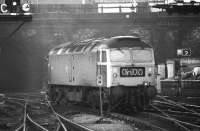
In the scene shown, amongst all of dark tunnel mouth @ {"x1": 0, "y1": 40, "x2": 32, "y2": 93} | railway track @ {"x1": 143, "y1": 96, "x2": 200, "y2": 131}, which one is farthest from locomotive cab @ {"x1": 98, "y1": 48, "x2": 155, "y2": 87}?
dark tunnel mouth @ {"x1": 0, "y1": 40, "x2": 32, "y2": 93}

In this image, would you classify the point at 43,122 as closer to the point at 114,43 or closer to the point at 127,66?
the point at 127,66

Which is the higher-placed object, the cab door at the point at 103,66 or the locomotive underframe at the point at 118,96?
the cab door at the point at 103,66

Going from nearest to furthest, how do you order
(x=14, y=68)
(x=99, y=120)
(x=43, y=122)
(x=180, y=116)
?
1. (x=99, y=120)
2. (x=180, y=116)
3. (x=43, y=122)
4. (x=14, y=68)

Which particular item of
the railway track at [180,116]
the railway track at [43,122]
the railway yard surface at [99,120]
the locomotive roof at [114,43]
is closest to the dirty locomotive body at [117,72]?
the locomotive roof at [114,43]

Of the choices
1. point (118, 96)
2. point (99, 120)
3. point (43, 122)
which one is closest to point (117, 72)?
point (118, 96)

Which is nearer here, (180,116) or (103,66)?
(180,116)

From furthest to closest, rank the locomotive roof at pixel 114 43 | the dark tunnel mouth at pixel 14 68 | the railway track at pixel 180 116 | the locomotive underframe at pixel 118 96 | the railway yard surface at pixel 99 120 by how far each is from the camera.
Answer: the dark tunnel mouth at pixel 14 68 < the locomotive roof at pixel 114 43 < the locomotive underframe at pixel 118 96 < the railway yard surface at pixel 99 120 < the railway track at pixel 180 116

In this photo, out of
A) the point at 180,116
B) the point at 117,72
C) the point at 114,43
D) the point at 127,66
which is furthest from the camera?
the point at 114,43

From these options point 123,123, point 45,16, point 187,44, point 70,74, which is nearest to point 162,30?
point 187,44

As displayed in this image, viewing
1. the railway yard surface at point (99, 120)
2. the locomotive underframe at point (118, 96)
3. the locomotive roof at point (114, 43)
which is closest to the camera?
the railway yard surface at point (99, 120)

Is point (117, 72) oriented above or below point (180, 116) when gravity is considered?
above

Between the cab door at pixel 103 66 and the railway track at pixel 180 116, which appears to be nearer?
the railway track at pixel 180 116

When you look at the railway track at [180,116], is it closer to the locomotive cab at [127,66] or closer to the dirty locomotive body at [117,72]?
the dirty locomotive body at [117,72]

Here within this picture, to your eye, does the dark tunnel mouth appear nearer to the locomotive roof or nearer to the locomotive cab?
the locomotive roof
